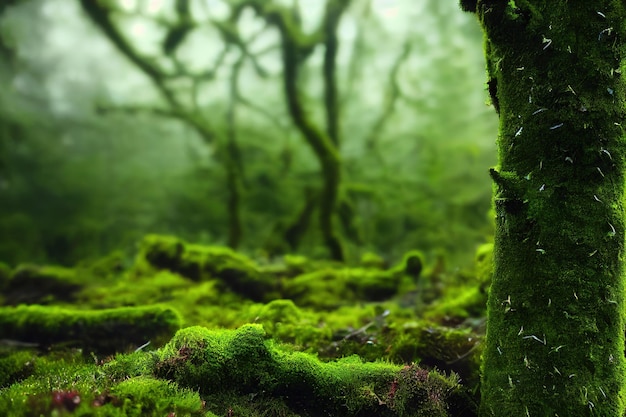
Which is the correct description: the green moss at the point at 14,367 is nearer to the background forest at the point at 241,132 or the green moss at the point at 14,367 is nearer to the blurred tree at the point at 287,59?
the background forest at the point at 241,132

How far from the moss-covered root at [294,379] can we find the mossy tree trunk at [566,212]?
524 mm

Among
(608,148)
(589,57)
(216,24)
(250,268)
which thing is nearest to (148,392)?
(608,148)

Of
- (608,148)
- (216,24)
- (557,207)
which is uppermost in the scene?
(216,24)

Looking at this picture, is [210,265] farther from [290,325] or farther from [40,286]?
[290,325]

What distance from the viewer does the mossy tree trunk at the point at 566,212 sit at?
7.77ft

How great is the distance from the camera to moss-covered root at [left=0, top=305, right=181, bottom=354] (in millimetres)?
4301

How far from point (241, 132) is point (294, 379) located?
1232 cm

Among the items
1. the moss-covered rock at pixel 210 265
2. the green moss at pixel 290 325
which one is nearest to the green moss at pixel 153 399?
the green moss at pixel 290 325

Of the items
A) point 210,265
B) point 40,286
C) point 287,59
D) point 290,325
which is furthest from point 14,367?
point 287,59

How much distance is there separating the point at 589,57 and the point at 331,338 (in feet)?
11.0

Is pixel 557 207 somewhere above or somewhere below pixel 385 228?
above

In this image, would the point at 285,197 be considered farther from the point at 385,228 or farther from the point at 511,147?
the point at 511,147

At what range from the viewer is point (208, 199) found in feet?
48.2

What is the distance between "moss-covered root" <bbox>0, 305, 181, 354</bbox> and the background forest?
7.20m
